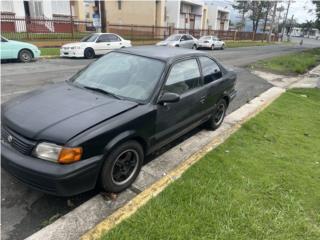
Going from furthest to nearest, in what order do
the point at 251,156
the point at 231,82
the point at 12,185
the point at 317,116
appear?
the point at 317,116, the point at 231,82, the point at 251,156, the point at 12,185

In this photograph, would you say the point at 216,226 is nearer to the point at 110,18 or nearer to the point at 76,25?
the point at 76,25

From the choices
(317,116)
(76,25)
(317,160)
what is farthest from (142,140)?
(76,25)

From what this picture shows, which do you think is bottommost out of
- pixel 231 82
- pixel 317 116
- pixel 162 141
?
pixel 317 116

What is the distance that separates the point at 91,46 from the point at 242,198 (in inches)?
552

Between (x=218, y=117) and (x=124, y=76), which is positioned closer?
(x=124, y=76)

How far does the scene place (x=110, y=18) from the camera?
1690 inches

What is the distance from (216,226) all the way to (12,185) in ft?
7.73

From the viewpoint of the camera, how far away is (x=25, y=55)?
1316 cm

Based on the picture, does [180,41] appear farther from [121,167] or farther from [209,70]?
[121,167]

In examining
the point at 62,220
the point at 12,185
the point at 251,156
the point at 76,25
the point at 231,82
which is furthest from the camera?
the point at 76,25

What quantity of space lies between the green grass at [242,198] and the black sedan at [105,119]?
61 centimetres

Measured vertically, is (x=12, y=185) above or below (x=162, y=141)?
below

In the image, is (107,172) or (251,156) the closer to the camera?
(107,172)

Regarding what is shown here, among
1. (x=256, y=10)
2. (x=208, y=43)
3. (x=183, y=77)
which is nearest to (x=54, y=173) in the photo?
(x=183, y=77)
